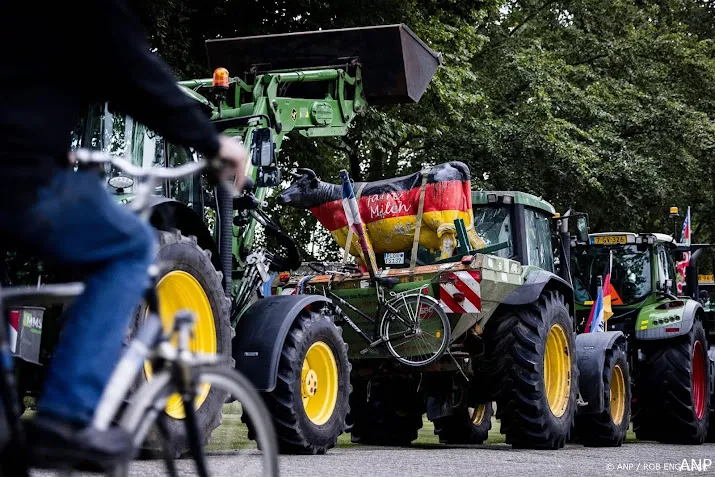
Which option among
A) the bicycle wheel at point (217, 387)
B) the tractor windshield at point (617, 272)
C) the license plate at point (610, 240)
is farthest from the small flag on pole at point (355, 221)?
the bicycle wheel at point (217, 387)

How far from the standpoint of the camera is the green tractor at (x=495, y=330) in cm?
1043

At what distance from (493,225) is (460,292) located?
1919 millimetres

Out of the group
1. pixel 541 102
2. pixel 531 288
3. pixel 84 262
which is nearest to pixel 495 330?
pixel 531 288

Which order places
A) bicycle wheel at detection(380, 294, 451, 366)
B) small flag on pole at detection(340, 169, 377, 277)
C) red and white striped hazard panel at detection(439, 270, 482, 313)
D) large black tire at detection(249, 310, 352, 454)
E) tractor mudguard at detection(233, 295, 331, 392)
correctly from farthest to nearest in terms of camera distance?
small flag on pole at detection(340, 169, 377, 277) < red and white striped hazard panel at detection(439, 270, 482, 313) < bicycle wheel at detection(380, 294, 451, 366) < large black tire at detection(249, 310, 352, 454) < tractor mudguard at detection(233, 295, 331, 392)

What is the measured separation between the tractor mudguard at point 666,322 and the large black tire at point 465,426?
6.47 ft

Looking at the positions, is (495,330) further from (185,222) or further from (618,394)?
(185,222)

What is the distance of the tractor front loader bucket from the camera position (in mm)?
10773

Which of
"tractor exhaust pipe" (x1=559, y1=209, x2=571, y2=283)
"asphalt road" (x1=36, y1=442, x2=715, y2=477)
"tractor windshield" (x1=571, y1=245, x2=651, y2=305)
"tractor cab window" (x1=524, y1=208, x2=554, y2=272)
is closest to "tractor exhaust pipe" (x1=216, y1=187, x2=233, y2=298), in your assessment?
"asphalt road" (x1=36, y1=442, x2=715, y2=477)

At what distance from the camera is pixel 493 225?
12.0 m

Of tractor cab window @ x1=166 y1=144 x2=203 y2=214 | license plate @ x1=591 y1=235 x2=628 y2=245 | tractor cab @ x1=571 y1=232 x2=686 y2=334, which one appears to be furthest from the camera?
license plate @ x1=591 y1=235 x2=628 y2=245

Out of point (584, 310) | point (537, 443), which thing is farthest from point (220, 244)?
point (584, 310)

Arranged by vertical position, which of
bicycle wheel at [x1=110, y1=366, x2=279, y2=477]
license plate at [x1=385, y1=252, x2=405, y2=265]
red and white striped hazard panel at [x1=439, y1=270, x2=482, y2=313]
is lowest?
bicycle wheel at [x1=110, y1=366, x2=279, y2=477]

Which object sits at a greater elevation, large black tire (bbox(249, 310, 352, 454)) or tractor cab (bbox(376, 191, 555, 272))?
tractor cab (bbox(376, 191, 555, 272))

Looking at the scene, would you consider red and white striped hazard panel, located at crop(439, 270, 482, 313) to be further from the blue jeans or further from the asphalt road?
the blue jeans
